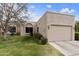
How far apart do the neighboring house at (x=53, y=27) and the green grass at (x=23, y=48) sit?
1007 mm

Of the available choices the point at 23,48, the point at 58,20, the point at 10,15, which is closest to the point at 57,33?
the point at 58,20

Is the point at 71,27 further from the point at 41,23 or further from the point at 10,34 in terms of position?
the point at 10,34

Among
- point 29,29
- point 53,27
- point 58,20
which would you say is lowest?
point 29,29

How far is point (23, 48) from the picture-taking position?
888cm

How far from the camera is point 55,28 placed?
10.9 m

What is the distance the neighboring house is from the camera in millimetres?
10781

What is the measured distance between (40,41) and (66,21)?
2.85 metres

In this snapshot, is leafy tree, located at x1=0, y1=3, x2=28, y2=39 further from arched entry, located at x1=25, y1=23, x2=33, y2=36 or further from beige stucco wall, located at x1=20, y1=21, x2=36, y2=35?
arched entry, located at x1=25, y1=23, x2=33, y2=36

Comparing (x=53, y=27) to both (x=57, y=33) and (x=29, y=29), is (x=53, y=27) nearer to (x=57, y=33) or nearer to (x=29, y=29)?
(x=57, y=33)

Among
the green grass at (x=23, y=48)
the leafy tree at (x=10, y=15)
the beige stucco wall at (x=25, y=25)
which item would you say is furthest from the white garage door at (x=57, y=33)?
the leafy tree at (x=10, y=15)

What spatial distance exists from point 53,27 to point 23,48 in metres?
3.25

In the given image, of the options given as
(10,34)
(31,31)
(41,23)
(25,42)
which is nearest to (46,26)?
(41,23)

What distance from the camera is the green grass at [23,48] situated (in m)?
7.82

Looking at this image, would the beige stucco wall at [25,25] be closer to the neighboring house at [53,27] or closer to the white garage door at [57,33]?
the neighboring house at [53,27]
